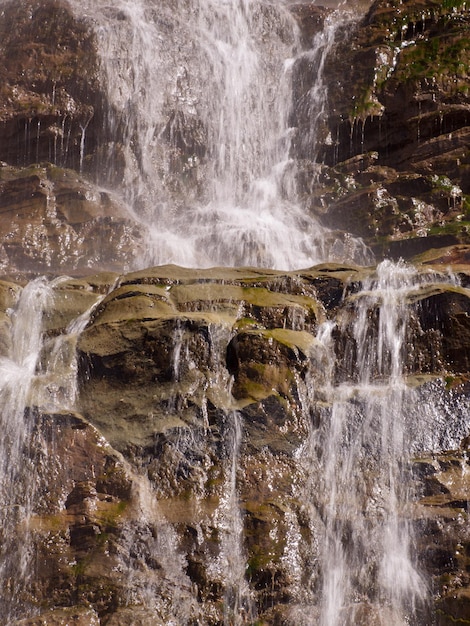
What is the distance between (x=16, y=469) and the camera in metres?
9.10

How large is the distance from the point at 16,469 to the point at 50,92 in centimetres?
1212

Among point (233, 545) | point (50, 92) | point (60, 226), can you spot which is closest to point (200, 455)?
point (233, 545)

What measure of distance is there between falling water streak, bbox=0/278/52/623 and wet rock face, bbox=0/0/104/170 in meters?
8.69

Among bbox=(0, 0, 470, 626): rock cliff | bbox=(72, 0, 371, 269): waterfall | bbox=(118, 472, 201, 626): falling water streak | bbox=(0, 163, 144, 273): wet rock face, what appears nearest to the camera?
bbox=(118, 472, 201, 626): falling water streak

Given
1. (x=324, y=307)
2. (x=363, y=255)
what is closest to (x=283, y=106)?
(x=363, y=255)

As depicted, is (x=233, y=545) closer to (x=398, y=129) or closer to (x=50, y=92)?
(x=398, y=129)

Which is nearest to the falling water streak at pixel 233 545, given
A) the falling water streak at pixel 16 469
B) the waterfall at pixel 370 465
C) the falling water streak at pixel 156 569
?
the falling water streak at pixel 156 569

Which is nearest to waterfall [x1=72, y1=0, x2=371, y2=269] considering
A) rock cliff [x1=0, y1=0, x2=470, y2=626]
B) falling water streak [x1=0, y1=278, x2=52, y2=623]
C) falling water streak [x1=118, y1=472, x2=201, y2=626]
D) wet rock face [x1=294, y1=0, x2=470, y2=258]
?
wet rock face [x1=294, y1=0, x2=470, y2=258]

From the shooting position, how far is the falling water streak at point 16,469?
845cm

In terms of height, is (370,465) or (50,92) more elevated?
(50,92)

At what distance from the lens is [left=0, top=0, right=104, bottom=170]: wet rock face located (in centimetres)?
1861

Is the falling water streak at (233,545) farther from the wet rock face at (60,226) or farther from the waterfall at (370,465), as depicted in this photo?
the wet rock face at (60,226)

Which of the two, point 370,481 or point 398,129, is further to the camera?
point 398,129

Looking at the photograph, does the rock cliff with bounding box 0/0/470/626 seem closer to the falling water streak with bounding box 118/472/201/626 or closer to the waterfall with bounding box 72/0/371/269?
the falling water streak with bounding box 118/472/201/626
